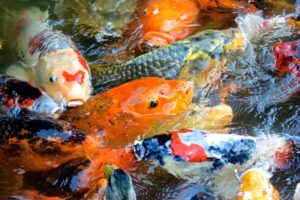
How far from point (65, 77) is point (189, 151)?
84 centimetres

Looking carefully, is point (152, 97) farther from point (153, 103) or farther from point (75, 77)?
point (75, 77)

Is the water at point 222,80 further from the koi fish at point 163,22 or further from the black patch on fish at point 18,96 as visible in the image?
the black patch on fish at point 18,96

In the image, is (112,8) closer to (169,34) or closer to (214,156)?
(169,34)

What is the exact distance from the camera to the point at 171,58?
3.00m

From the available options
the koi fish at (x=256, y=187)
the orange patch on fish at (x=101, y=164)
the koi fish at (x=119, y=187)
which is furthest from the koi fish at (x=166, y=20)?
the koi fish at (x=119, y=187)

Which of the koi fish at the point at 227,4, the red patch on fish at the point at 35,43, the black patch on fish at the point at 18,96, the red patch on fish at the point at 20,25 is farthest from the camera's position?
the koi fish at the point at 227,4

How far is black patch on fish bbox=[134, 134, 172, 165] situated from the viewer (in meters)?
2.43

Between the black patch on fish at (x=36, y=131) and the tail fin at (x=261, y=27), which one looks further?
the tail fin at (x=261, y=27)

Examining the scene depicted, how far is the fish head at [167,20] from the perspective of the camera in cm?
332

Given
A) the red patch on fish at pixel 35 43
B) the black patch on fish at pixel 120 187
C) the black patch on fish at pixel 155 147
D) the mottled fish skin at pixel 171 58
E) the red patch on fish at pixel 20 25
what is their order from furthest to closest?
the red patch on fish at pixel 20 25 → the red patch on fish at pixel 35 43 → the mottled fish skin at pixel 171 58 → the black patch on fish at pixel 155 147 → the black patch on fish at pixel 120 187

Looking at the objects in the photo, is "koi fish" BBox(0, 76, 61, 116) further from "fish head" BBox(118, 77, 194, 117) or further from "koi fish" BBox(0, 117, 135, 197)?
"fish head" BBox(118, 77, 194, 117)

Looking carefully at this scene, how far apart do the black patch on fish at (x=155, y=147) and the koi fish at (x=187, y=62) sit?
24.2 inches

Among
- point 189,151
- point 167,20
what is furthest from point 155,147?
point 167,20

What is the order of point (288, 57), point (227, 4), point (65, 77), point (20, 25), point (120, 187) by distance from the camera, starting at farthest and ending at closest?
point (227, 4)
point (20, 25)
point (288, 57)
point (65, 77)
point (120, 187)
